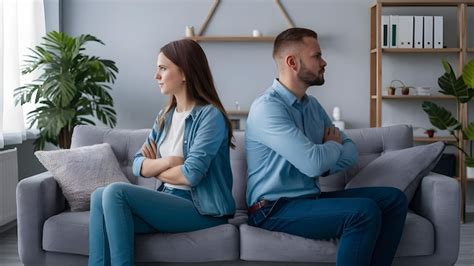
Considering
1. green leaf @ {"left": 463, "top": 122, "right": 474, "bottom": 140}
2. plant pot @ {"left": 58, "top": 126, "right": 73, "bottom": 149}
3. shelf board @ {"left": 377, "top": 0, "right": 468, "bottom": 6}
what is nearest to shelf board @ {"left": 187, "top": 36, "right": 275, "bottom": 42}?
shelf board @ {"left": 377, "top": 0, "right": 468, "bottom": 6}

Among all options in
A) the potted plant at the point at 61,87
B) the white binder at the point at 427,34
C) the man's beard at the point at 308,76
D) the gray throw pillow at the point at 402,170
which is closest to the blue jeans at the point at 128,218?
the man's beard at the point at 308,76

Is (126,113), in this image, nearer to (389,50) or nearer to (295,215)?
(389,50)

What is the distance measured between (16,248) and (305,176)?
2.41m

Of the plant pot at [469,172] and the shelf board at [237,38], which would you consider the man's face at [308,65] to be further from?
the plant pot at [469,172]

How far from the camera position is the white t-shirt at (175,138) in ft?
9.84

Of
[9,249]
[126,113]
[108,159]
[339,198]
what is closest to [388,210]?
[339,198]

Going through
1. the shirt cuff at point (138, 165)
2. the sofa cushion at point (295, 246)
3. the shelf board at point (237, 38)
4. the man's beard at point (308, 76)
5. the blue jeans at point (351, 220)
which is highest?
the shelf board at point (237, 38)

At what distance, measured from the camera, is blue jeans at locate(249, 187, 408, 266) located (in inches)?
106

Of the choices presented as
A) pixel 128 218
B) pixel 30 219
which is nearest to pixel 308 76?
pixel 128 218

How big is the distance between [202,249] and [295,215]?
41 centimetres

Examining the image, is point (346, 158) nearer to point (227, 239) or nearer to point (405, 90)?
point (227, 239)

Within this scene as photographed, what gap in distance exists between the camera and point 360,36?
6.29m

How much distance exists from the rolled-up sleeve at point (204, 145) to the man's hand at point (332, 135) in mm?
433

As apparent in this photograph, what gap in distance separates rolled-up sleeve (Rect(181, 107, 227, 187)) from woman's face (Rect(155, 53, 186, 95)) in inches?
6.6
